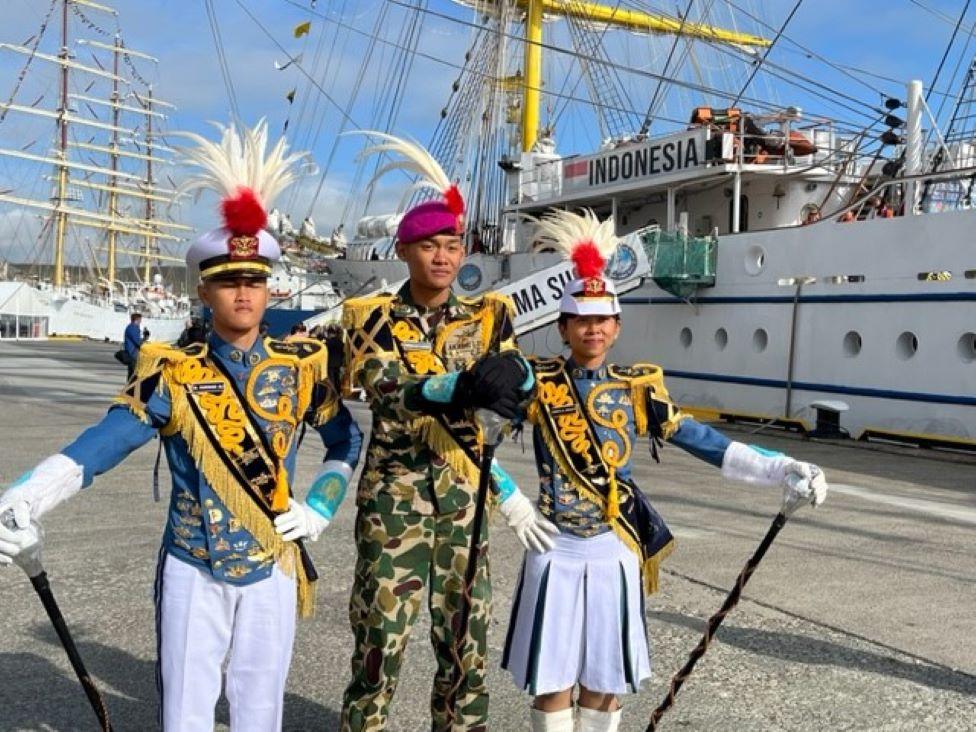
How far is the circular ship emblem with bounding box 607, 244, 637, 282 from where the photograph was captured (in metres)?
15.6

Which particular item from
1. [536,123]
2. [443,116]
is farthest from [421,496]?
[443,116]

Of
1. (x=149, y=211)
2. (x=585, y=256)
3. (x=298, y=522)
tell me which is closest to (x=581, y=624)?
→ (x=298, y=522)

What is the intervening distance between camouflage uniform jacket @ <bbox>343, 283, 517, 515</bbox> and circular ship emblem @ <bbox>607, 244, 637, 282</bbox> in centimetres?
1268

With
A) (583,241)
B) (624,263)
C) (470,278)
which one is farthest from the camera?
(470,278)

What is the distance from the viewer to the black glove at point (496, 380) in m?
2.65

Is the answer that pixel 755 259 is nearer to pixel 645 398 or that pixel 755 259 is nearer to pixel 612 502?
pixel 645 398

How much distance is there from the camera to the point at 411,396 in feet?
9.53

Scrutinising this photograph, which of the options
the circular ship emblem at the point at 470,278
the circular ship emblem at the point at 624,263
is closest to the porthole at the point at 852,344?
the circular ship emblem at the point at 624,263

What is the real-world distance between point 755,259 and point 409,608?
13.0 metres

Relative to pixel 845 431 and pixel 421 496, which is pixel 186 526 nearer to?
pixel 421 496

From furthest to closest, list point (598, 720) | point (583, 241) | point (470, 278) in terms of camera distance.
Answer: point (470, 278) → point (583, 241) → point (598, 720)

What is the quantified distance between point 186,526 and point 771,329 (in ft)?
42.6

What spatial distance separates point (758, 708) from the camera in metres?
3.86

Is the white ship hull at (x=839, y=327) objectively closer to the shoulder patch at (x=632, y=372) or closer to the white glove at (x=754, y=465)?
the white glove at (x=754, y=465)
